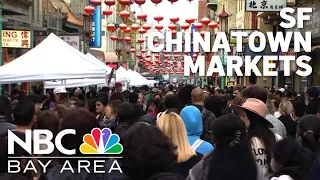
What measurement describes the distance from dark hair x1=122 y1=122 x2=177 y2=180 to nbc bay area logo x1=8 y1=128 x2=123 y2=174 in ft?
0.97

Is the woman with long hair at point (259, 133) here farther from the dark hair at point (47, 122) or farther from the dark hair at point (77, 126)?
the dark hair at point (47, 122)

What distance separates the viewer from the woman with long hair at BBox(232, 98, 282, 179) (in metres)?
5.41

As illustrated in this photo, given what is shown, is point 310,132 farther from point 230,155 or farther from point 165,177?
point 165,177

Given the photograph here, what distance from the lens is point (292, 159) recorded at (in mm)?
4840

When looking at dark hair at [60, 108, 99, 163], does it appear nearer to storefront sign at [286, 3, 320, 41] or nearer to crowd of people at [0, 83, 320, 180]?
crowd of people at [0, 83, 320, 180]

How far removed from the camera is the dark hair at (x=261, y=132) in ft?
18.2

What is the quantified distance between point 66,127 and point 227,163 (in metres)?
1.21

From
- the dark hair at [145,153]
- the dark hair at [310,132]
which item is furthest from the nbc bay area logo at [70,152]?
the dark hair at [310,132]

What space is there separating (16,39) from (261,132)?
2095 centimetres

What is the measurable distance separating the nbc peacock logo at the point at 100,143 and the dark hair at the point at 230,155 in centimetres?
82

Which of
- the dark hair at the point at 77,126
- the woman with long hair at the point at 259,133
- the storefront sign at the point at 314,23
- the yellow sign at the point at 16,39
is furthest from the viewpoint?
the storefront sign at the point at 314,23

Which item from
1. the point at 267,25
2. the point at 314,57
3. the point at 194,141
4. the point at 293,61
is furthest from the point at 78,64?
the point at 267,25

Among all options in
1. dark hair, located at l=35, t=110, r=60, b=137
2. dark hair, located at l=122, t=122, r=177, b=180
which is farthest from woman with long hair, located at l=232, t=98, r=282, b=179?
dark hair, located at l=35, t=110, r=60, b=137

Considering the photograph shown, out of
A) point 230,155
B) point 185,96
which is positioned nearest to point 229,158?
point 230,155
